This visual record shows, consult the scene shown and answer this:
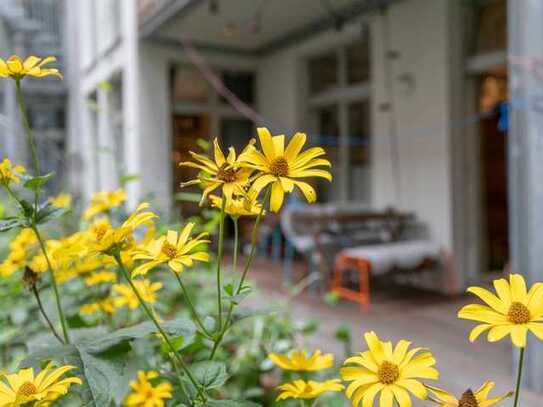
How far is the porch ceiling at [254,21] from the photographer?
5.44 meters

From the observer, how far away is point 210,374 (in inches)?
26.7

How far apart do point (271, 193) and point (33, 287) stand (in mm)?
410

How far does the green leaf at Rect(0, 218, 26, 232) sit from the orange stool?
355 centimetres

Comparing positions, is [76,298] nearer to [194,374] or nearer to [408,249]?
[194,374]

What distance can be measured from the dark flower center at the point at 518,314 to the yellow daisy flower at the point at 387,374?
88mm

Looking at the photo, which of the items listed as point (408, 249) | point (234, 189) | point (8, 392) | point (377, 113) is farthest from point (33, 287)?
point (377, 113)

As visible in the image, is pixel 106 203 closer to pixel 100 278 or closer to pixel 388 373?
pixel 100 278

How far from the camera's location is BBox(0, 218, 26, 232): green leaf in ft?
2.15

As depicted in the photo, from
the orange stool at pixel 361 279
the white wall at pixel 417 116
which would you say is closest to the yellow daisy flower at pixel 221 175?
the orange stool at pixel 361 279

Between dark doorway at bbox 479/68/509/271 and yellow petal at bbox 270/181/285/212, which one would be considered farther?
dark doorway at bbox 479/68/509/271

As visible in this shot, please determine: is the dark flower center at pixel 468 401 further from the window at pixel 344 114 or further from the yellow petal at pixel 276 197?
the window at pixel 344 114

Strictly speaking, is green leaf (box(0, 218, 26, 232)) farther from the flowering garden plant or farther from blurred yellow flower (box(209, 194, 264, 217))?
blurred yellow flower (box(209, 194, 264, 217))

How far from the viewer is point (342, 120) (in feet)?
20.8

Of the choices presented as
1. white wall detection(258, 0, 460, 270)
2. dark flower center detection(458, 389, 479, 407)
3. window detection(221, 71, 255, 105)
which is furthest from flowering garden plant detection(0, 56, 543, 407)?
window detection(221, 71, 255, 105)
